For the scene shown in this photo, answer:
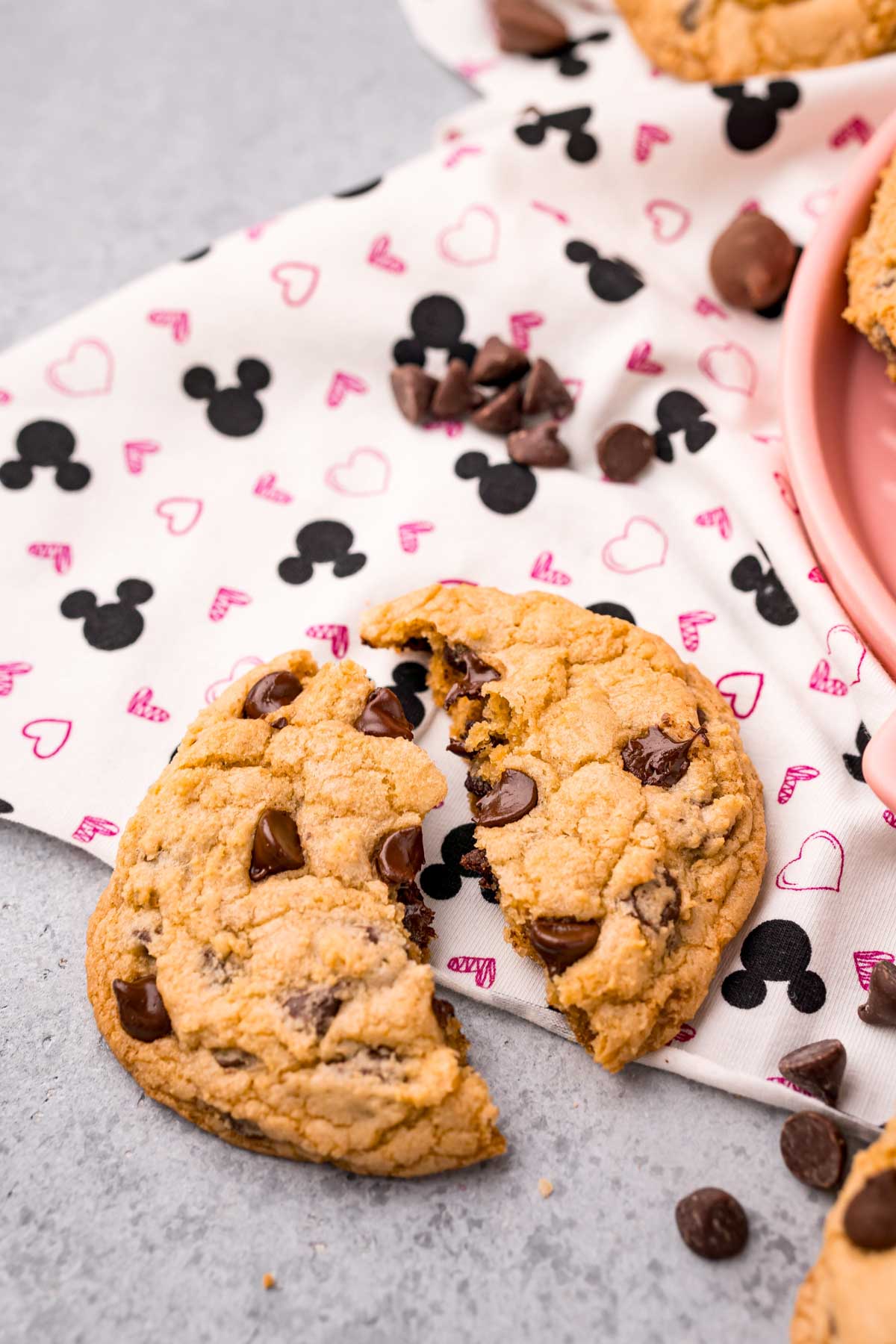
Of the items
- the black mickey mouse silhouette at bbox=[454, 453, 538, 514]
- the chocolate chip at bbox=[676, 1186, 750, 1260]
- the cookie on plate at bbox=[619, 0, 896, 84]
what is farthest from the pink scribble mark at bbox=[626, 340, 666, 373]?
the chocolate chip at bbox=[676, 1186, 750, 1260]

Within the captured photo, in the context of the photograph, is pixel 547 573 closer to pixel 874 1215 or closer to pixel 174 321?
pixel 174 321

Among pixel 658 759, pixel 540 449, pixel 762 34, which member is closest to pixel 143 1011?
pixel 658 759

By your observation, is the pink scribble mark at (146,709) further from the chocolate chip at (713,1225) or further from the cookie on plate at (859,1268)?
the cookie on plate at (859,1268)

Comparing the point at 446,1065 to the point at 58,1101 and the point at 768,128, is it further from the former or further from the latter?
the point at 768,128

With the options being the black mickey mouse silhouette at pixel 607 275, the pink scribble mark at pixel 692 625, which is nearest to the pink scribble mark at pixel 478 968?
the pink scribble mark at pixel 692 625

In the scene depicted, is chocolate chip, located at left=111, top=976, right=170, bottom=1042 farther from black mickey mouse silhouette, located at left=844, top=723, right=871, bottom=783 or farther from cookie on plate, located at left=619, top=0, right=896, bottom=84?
cookie on plate, located at left=619, top=0, right=896, bottom=84

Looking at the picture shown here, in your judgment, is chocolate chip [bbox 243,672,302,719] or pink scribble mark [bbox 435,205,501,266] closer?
chocolate chip [bbox 243,672,302,719]

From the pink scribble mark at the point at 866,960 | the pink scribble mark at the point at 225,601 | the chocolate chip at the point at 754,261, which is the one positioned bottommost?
the pink scribble mark at the point at 866,960
